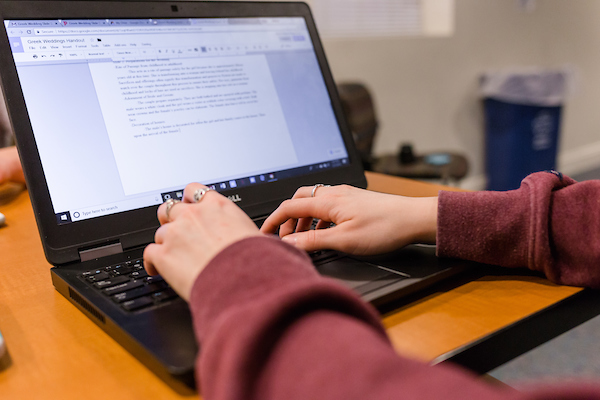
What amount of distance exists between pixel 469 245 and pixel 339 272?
142 mm

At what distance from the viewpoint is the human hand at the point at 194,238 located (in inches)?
15.5

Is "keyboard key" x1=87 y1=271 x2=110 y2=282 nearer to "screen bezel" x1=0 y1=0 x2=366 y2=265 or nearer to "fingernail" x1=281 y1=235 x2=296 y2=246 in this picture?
"screen bezel" x1=0 y1=0 x2=366 y2=265

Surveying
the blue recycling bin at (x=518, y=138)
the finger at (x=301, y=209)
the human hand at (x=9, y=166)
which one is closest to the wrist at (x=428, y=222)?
the finger at (x=301, y=209)

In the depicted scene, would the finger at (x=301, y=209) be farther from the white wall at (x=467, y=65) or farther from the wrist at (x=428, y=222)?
the white wall at (x=467, y=65)

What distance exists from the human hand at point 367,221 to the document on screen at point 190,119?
19 cm

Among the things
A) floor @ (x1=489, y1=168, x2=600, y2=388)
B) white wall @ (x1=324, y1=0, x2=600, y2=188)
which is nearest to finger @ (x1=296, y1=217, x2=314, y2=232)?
floor @ (x1=489, y1=168, x2=600, y2=388)

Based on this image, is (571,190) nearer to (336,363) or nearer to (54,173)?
(336,363)

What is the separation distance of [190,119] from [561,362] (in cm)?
134

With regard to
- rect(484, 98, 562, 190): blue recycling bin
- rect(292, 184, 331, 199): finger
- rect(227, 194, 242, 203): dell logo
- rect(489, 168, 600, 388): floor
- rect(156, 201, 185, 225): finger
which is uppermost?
rect(156, 201, 185, 225): finger

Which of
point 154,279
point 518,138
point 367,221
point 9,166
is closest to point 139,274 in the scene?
point 154,279

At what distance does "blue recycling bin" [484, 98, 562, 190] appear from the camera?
286 cm

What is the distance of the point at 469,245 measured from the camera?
1.71 ft

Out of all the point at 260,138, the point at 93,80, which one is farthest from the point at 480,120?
the point at 93,80

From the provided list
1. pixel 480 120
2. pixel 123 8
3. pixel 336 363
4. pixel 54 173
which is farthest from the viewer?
pixel 480 120
